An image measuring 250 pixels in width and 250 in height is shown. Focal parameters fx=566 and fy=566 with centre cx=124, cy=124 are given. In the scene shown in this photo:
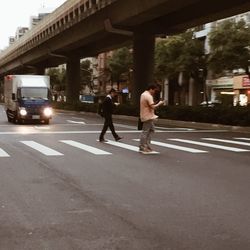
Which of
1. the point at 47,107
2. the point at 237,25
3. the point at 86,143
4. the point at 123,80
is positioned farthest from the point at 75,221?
the point at 123,80

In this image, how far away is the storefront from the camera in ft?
182

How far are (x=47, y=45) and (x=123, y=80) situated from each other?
30.9 meters

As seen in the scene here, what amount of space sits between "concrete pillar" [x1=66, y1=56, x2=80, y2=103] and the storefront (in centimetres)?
1656

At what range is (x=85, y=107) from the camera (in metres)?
52.2

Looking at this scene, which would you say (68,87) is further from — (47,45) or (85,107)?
(85,107)

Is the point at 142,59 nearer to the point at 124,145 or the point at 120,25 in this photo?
the point at 120,25

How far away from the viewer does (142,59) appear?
4016 cm

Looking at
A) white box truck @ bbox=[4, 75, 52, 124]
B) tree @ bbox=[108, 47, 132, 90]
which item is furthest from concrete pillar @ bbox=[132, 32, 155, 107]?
tree @ bbox=[108, 47, 132, 90]

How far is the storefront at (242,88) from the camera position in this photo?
182 ft

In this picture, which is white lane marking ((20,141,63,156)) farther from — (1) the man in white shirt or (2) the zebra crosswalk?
(1) the man in white shirt

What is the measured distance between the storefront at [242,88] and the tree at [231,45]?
45.7 ft

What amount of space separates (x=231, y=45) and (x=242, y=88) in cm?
1764

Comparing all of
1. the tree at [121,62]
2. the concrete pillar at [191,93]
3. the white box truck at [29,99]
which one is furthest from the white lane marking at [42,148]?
the tree at [121,62]

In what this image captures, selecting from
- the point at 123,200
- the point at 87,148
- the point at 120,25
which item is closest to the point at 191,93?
the point at 120,25
